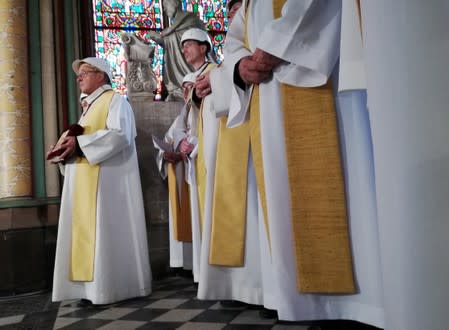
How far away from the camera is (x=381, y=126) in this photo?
3.34ft

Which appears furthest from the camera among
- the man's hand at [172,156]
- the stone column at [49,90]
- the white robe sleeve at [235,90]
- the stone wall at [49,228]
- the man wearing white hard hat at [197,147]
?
the stone column at [49,90]

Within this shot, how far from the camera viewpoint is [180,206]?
4621 millimetres

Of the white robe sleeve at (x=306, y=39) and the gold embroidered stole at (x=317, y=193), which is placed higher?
the white robe sleeve at (x=306, y=39)

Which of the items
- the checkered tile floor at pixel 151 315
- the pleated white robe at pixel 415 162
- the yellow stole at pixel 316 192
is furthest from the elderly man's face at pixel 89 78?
the pleated white robe at pixel 415 162

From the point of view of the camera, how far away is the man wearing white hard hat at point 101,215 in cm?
384

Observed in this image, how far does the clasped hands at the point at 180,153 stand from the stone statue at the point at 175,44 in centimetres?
142

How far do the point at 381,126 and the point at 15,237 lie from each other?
4.80 metres

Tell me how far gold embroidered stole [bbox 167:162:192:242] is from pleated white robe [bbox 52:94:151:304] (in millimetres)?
513

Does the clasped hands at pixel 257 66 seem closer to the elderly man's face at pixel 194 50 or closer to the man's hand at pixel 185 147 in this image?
the man's hand at pixel 185 147

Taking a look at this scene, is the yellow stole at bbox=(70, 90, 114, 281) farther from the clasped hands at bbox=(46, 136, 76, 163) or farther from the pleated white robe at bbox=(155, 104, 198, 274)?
the pleated white robe at bbox=(155, 104, 198, 274)

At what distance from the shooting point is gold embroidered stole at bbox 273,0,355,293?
6.22 ft

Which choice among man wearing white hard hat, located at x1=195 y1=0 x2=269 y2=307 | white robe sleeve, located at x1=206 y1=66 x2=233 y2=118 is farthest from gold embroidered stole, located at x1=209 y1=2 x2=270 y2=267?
white robe sleeve, located at x1=206 y1=66 x2=233 y2=118

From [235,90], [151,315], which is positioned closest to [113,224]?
[151,315]

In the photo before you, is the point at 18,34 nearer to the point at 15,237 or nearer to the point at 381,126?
the point at 15,237
